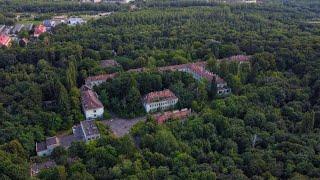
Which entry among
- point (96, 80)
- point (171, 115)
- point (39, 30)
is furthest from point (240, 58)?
point (39, 30)

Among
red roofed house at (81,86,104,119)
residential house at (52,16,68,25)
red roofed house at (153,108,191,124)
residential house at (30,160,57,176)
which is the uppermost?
residential house at (52,16,68,25)

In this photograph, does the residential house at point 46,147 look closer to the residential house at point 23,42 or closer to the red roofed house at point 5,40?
the residential house at point 23,42

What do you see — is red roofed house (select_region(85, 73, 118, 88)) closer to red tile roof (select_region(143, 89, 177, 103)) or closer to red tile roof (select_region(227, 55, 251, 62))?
red tile roof (select_region(143, 89, 177, 103))

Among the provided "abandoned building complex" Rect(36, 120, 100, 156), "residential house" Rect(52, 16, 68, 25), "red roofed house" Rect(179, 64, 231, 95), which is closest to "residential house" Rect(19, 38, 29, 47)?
"residential house" Rect(52, 16, 68, 25)

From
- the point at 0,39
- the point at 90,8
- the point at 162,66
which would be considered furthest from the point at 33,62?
the point at 90,8

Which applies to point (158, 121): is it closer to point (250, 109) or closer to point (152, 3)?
point (250, 109)

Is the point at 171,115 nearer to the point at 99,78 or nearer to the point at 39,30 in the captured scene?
the point at 99,78

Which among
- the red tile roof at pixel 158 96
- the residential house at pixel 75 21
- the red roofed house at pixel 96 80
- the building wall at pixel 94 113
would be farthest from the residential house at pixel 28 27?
the red tile roof at pixel 158 96
